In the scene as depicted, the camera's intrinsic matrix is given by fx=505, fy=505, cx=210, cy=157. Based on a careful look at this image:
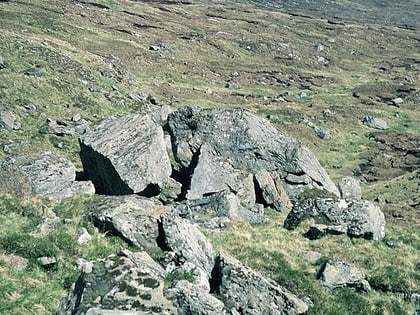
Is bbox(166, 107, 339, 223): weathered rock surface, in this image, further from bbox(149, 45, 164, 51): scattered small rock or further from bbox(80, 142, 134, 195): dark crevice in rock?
bbox(149, 45, 164, 51): scattered small rock

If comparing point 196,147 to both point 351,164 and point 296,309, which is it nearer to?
point 296,309

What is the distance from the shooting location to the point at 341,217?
2350cm

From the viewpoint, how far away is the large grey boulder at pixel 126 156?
2634 centimetres

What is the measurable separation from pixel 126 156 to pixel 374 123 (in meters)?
47.0

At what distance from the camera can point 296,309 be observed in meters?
14.3

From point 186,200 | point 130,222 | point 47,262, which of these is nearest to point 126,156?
point 186,200

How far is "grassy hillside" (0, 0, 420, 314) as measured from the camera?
16.7 metres

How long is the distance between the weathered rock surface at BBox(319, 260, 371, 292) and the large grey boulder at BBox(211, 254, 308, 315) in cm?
331

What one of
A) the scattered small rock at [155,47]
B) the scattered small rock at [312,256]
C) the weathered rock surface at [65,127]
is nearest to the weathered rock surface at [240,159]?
the scattered small rock at [312,256]

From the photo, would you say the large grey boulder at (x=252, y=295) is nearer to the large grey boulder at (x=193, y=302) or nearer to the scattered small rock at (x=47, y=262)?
the large grey boulder at (x=193, y=302)

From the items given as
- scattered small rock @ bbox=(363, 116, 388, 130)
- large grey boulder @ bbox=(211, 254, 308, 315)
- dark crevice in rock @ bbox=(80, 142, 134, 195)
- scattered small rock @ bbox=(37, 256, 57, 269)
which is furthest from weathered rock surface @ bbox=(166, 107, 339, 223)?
scattered small rock @ bbox=(363, 116, 388, 130)

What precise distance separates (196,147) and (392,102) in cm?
5602

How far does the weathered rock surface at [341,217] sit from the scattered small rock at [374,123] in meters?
43.7

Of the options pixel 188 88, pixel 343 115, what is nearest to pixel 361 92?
pixel 343 115
